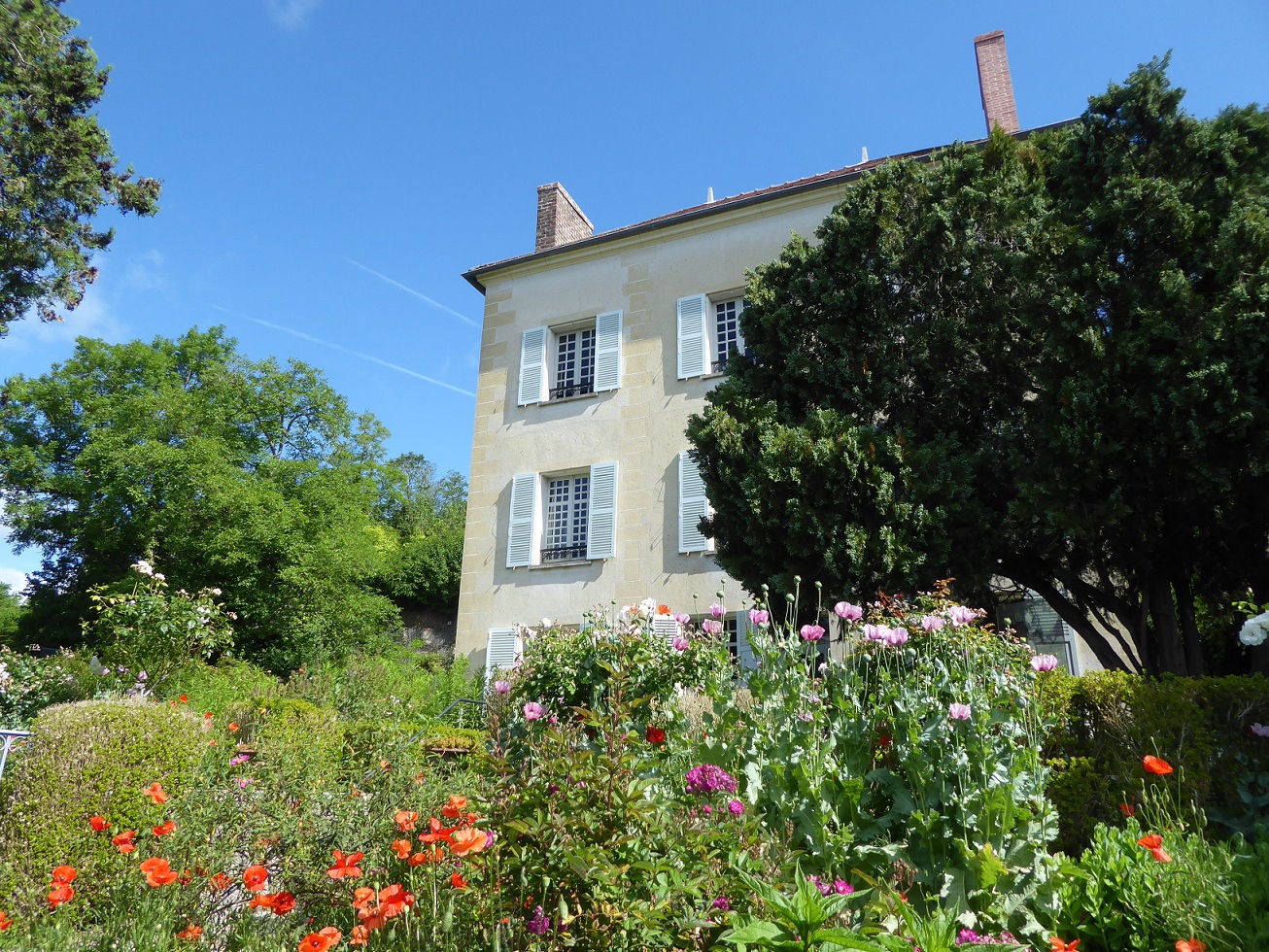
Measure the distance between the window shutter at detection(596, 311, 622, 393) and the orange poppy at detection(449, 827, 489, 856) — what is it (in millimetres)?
12552

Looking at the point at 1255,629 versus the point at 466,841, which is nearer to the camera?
the point at 466,841

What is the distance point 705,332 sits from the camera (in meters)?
14.2

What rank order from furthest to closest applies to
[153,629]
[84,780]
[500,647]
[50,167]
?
[500,647] < [50,167] < [153,629] < [84,780]

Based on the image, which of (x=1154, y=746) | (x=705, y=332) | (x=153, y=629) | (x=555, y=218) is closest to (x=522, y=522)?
(x=705, y=332)

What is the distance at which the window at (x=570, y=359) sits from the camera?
14898 millimetres

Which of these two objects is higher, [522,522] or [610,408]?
[610,408]

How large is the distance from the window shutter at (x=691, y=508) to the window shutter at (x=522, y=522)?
288 centimetres

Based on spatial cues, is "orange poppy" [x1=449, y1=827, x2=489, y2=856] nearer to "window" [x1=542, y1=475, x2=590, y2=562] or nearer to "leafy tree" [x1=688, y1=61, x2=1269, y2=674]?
"leafy tree" [x1=688, y1=61, x2=1269, y2=674]

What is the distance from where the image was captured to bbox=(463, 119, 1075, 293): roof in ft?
45.7

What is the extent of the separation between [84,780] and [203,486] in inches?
708

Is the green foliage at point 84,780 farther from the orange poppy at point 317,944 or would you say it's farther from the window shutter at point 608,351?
the window shutter at point 608,351

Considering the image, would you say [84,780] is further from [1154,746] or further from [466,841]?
[1154,746]

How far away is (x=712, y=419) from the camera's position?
8594 millimetres

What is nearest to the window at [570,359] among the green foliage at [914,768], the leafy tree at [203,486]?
the leafy tree at [203,486]
